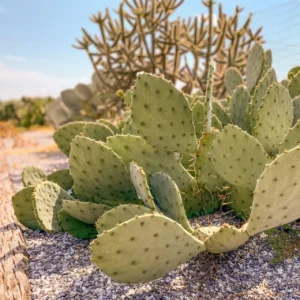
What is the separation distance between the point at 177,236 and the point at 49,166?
503 centimetres

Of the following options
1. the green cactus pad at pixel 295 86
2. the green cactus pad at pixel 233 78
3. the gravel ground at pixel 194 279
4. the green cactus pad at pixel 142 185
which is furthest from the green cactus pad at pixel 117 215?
the green cactus pad at pixel 233 78

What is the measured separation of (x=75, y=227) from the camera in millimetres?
2750

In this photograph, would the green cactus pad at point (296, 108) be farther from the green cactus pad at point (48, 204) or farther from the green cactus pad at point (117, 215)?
the green cactus pad at point (48, 204)

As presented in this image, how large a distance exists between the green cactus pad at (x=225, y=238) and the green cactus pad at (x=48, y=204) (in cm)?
111

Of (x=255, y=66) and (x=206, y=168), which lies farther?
(x=255, y=66)

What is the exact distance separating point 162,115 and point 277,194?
0.77 metres

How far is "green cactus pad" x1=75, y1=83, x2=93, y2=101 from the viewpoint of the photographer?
997 cm

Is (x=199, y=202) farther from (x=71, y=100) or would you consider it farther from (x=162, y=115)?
(x=71, y=100)

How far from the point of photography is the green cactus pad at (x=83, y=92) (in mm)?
9969

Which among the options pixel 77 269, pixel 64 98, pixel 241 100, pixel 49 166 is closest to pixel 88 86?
pixel 64 98

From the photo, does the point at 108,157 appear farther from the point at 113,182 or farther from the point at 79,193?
the point at 79,193

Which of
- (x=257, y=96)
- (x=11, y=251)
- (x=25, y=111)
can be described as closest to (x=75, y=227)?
(x=11, y=251)

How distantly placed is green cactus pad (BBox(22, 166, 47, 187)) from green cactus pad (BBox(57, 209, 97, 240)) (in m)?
0.81

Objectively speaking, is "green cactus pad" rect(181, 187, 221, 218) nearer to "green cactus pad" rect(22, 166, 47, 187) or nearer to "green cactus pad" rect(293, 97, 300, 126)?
"green cactus pad" rect(293, 97, 300, 126)
